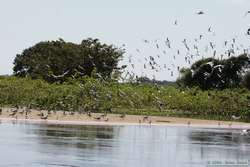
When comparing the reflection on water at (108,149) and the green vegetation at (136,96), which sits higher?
the green vegetation at (136,96)

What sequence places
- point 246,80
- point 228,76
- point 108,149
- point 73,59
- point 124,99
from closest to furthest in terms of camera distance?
point 108,149
point 124,99
point 246,80
point 228,76
point 73,59

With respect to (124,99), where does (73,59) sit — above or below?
above

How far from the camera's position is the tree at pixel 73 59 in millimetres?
115812

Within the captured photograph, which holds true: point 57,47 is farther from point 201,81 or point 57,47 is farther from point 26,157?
point 26,157

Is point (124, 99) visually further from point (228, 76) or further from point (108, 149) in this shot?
point (108, 149)

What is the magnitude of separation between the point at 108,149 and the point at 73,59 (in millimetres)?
89152

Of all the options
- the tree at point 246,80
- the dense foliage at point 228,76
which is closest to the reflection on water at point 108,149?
the tree at point 246,80

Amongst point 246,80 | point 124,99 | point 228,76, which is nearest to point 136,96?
point 124,99

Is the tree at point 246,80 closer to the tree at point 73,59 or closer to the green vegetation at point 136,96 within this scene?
the green vegetation at point 136,96

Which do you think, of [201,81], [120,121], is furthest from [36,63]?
[120,121]

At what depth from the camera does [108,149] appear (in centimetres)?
3050

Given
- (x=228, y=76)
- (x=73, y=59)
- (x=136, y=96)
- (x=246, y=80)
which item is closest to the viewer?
(x=136, y=96)

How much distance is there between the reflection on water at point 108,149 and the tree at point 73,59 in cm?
7295

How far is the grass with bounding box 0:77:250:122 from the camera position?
7056cm
